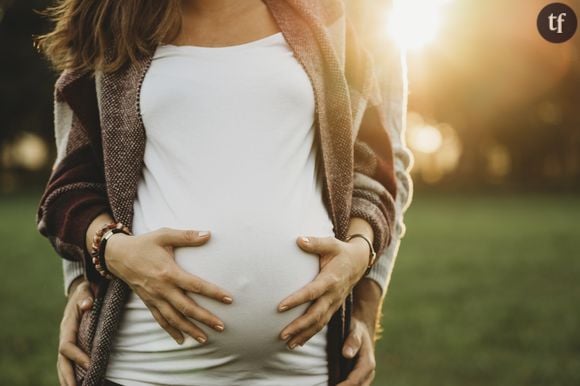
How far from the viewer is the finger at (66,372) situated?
171 centimetres

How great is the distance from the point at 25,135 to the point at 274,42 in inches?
1261

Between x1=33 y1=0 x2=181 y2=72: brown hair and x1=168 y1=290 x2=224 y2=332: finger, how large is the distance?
22.6 inches

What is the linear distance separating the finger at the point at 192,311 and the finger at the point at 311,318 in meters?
0.14

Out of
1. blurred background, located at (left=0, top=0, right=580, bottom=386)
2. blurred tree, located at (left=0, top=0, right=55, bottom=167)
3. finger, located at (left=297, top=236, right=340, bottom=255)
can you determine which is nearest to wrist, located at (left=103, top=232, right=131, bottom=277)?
finger, located at (left=297, top=236, right=340, bottom=255)

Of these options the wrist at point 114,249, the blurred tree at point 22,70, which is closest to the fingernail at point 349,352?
the wrist at point 114,249

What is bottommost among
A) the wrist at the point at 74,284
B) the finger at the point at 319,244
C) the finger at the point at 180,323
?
the wrist at the point at 74,284

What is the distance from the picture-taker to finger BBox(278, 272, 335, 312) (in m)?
1.54

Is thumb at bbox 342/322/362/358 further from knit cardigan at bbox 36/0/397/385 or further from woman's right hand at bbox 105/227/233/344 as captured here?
woman's right hand at bbox 105/227/233/344

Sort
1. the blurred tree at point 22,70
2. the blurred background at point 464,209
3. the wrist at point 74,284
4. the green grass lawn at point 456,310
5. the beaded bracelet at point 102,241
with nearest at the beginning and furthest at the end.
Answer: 1. the beaded bracelet at point 102,241
2. the wrist at point 74,284
3. the green grass lawn at point 456,310
4. the blurred background at point 464,209
5. the blurred tree at point 22,70

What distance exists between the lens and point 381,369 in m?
5.16

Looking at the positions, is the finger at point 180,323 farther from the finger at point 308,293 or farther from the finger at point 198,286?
the finger at point 308,293

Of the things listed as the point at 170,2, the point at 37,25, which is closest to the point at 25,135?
the point at 37,25

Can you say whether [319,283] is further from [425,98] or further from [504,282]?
[425,98]

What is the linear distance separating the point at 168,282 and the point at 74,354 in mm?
355
